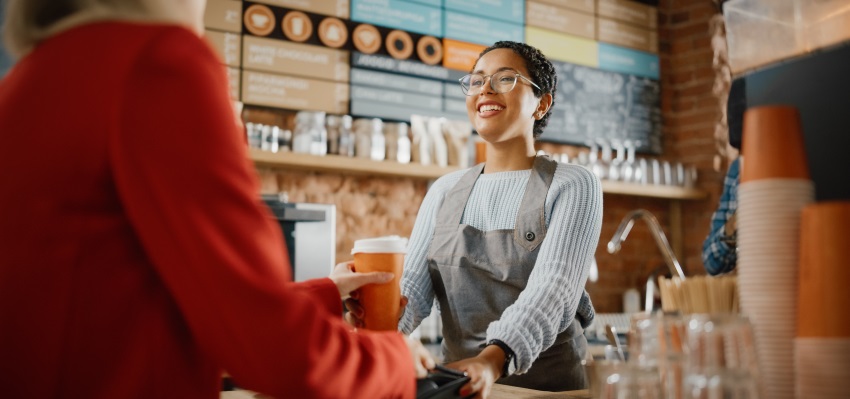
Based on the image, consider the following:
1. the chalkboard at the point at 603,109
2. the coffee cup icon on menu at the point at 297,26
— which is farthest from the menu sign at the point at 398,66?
the chalkboard at the point at 603,109

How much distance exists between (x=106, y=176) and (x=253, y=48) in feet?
10.3

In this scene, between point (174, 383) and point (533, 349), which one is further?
point (533, 349)

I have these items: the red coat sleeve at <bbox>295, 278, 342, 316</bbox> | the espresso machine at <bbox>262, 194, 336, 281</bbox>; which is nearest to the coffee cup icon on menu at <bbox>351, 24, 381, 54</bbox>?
the espresso machine at <bbox>262, 194, 336, 281</bbox>

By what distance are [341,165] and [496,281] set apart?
1.88 m

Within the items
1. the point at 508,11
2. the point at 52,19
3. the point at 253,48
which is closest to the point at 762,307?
the point at 52,19

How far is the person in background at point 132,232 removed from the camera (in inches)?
25.9

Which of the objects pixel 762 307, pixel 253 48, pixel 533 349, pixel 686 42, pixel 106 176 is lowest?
pixel 533 349

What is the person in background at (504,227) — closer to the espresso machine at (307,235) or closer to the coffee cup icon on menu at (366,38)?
the espresso machine at (307,235)

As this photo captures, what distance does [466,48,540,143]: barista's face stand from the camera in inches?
74.6

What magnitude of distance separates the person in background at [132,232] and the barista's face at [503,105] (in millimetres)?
1237

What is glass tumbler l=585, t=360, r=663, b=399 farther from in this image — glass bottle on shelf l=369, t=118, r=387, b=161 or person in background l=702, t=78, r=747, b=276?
glass bottle on shelf l=369, t=118, r=387, b=161

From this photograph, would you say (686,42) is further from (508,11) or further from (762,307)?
(762,307)

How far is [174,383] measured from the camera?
720mm

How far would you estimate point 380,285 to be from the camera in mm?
1194
